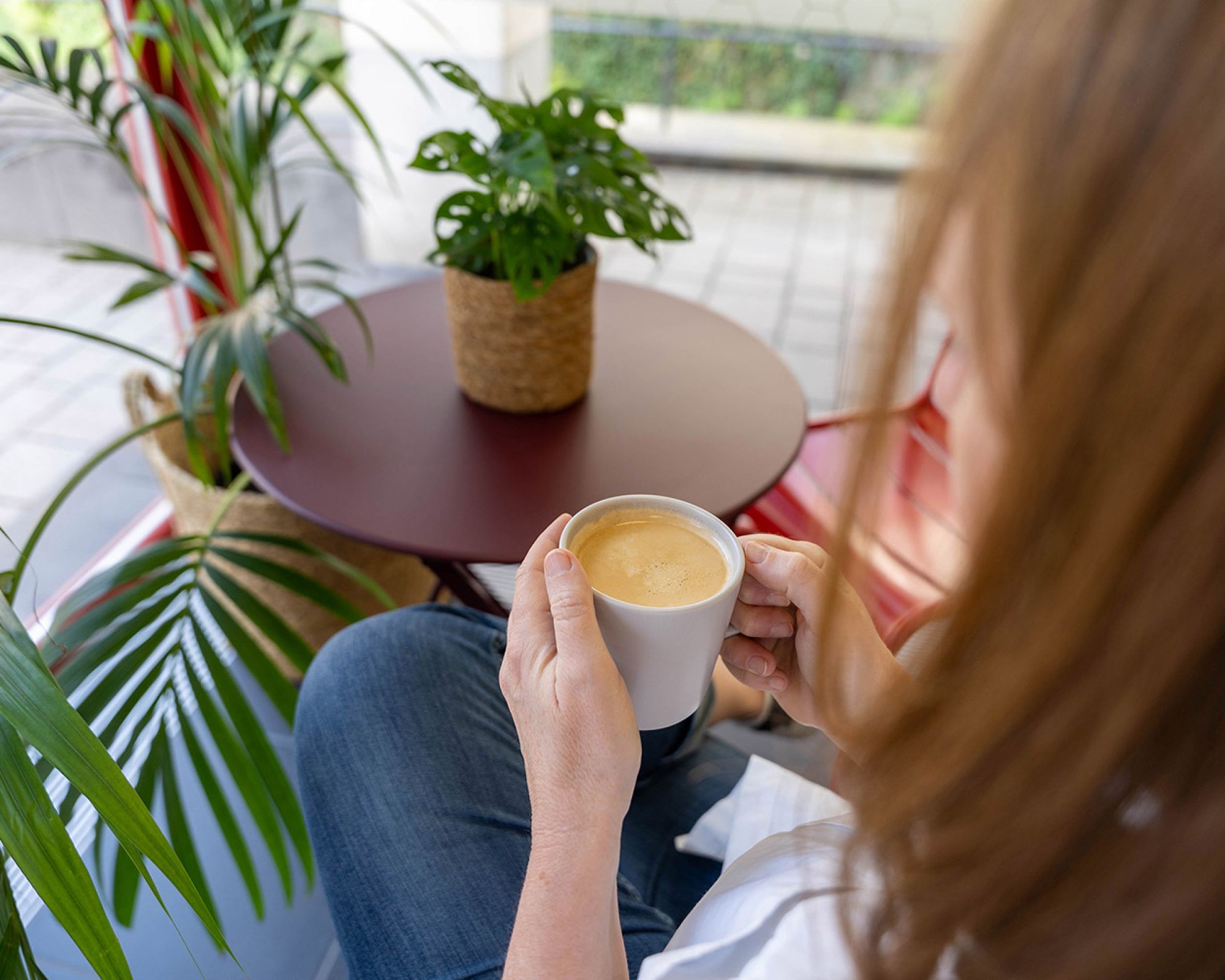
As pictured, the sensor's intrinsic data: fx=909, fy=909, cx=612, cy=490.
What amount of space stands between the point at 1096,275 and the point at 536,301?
731 mm

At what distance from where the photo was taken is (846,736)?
1.90ft

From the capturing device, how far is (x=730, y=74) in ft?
11.8

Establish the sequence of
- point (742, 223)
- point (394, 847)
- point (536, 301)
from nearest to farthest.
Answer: point (394, 847)
point (536, 301)
point (742, 223)

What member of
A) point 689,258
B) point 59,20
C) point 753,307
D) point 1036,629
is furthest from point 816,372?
point 1036,629

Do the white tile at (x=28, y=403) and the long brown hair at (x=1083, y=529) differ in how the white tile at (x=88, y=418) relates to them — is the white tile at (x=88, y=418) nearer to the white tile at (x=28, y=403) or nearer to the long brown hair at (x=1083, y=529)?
the white tile at (x=28, y=403)

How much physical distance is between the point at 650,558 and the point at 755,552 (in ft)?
0.27

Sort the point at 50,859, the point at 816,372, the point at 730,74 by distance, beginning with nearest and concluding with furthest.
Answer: the point at 50,859, the point at 816,372, the point at 730,74

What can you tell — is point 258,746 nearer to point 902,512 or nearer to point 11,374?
point 902,512

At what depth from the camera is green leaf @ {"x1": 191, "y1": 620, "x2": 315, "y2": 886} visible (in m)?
0.86

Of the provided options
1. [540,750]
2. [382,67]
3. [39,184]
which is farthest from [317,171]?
[540,750]

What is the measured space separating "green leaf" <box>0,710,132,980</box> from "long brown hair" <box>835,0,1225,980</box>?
16.4 inches

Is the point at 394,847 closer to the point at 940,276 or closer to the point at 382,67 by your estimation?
the point at 940,276

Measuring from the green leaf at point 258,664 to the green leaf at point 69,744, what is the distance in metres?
0.37

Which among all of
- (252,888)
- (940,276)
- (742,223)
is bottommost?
(742,223)
